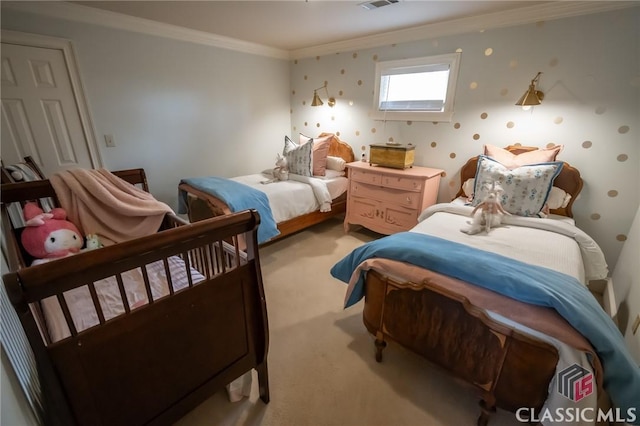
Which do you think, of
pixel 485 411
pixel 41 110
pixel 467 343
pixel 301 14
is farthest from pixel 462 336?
pixel 41 110

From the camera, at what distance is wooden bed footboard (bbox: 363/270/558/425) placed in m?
1.09

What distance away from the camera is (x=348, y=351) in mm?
1699

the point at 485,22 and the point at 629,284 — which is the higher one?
the point at 485,22

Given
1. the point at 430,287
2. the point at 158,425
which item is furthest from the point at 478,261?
the point at 158,425

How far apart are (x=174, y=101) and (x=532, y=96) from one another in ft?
11.7

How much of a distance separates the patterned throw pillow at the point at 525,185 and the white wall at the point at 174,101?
10.2ft

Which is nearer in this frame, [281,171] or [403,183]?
[403,183]

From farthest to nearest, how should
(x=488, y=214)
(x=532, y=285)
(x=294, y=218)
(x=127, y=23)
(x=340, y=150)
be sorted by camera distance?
(x=340, y=150)
(x=294, y=218)
(x=127, y=23)
(x=488, y=214)
(x=532, y=285)

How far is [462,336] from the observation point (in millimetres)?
1242

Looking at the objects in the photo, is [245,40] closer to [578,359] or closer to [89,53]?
[89,53]

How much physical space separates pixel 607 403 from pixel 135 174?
336 cm

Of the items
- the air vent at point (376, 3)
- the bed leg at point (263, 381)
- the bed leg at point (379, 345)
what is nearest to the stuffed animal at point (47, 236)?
the bed leg at point (263, 381)

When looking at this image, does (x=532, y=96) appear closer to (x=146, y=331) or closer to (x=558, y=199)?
(x=558, y=199)

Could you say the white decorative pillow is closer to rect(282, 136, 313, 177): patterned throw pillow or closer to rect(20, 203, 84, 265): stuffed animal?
rect(282, 136, 313, 177): patterned throw pillow
